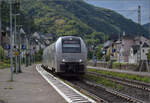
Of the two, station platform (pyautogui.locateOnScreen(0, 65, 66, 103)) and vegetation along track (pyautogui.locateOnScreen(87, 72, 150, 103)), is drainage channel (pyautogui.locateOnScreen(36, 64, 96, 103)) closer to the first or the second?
station platform (pyautogui.locateOnScreen(0, 65, 66, 103))

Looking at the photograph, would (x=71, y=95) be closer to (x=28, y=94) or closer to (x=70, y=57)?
(x=28, y=94)

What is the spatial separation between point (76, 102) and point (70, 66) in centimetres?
1194

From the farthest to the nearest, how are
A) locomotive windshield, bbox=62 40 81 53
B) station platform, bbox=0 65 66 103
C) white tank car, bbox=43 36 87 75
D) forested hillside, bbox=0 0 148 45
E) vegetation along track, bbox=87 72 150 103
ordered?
forested hillside, bbox=0 0 148 45 < locomotive windshield, bbox=62 40 81 53 < white tank car, bbox=43 36 87 75 < vegetation along track, bbox=87 72 150 103 < station platform, bbox=0 65 66 103

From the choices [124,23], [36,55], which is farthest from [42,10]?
[124,23]

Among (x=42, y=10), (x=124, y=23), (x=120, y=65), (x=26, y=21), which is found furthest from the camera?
(x=42, y=10)

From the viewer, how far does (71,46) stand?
948 inches

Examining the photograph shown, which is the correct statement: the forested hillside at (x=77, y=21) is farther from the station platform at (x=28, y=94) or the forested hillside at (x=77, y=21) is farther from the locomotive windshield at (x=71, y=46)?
the station platform at (x=28, y=94)

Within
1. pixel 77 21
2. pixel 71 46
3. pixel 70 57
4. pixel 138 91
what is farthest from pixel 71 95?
pixel 77 21

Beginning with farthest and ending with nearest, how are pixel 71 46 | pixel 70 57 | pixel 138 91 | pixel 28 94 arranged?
pixel 71 46 → pixel 70 57 → pixel 138 91 → pixel 28 94

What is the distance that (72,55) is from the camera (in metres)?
23.5

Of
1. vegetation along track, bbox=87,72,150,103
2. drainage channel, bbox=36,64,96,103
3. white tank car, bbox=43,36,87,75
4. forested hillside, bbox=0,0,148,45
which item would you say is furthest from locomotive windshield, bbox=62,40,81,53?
forested hillside, bbox=0,0,148,45

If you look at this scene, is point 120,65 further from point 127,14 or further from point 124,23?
point 124,23

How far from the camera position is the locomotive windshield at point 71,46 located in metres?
23.9

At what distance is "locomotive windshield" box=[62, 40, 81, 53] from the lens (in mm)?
23922
